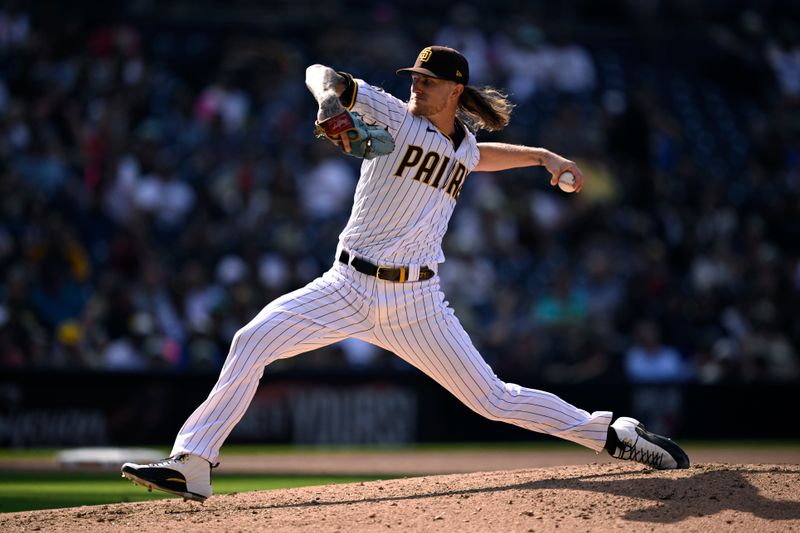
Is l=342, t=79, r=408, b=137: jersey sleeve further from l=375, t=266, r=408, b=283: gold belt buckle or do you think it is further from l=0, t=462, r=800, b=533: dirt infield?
l=0, t=462, r=800, b=533: dirt infield

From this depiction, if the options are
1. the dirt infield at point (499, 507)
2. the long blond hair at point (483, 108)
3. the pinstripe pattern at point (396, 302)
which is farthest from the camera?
the long blond hair at point (483, 108)

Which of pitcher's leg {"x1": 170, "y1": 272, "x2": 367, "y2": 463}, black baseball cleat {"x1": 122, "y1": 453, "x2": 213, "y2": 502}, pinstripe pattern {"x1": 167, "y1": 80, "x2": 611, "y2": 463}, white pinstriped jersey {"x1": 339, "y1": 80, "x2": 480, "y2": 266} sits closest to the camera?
black baseball cleat {"x1": 122, "y1": 453, "x2": 213, "y2": 502}

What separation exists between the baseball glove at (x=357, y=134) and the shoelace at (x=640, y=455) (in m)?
1.91

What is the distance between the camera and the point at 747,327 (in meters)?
13.7

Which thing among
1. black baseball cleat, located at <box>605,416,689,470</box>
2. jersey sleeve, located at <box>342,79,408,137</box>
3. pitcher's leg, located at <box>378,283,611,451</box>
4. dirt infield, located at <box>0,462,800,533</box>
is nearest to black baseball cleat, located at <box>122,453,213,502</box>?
dirt infield, located at <box>0,462,800,533</box>

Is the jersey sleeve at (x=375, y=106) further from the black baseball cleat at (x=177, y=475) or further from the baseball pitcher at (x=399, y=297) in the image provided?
the black baseball cleat at (x=177, y=475)

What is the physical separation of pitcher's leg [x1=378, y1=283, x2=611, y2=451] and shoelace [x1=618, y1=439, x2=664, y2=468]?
0.39ft

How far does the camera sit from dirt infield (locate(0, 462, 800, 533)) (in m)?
4.74

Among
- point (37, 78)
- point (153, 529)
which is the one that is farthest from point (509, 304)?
point (153, 529)

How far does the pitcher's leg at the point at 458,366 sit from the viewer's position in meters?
5.39

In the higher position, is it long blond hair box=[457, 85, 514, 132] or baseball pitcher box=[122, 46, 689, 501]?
long blond hair box=[457, 85, 514, 132]

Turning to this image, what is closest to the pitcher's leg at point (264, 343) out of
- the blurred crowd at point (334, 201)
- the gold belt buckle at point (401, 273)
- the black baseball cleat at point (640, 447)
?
the gold belt buckle at point (401, 273)

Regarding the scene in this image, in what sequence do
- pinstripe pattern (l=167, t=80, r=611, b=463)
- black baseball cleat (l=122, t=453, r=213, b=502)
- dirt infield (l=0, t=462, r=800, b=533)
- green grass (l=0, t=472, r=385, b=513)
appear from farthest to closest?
1. green grass (l=0, t=472, r=385, b=513)
2. pinstripe pattern (l=167, t=80, r=611, b=463)
3. black baseball cleat (l=122, t=453, r=213, b=502)
4. dirt infield (l=0, t=462, r=800, b=533)

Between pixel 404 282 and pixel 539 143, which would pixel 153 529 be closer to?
pixel 404 282
